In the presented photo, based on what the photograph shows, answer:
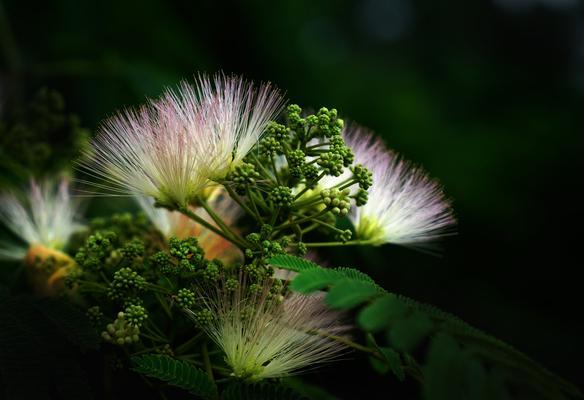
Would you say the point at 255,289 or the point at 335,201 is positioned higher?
the point at 335,201

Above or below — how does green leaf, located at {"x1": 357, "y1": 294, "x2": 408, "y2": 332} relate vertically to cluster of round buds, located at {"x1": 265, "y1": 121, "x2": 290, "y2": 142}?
below

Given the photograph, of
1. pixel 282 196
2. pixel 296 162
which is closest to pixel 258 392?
pixel 282 196

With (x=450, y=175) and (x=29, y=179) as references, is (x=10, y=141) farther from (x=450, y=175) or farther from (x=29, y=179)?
(x=450, y=175)

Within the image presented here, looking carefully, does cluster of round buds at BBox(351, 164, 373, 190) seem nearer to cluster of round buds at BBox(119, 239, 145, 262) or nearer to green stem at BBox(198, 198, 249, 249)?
green stem at BBox(198, 198, 249, 249)

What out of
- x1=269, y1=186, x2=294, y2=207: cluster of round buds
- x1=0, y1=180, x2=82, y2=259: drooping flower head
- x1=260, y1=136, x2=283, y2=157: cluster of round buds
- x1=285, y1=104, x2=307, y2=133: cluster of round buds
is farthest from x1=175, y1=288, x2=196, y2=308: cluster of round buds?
x1=0, y1=180, x2=82, y2=259: drooping flower head

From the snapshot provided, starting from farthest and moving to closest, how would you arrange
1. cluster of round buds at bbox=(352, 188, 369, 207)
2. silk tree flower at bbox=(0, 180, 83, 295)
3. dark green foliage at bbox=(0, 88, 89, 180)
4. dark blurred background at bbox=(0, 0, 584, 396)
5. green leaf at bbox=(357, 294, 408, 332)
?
dark blurred background at bbox=(0, 0, 584, 396), dark green foliage at bbox=(0, 88, 89, 180), silk tree flower at bbox=(0, 180, 83, 295), cluster of round buds at bbox=(352, 188, 369, 207), green leaf at bbox=(357, 294, 408, 332)

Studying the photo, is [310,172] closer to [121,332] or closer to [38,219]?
[121,332]
